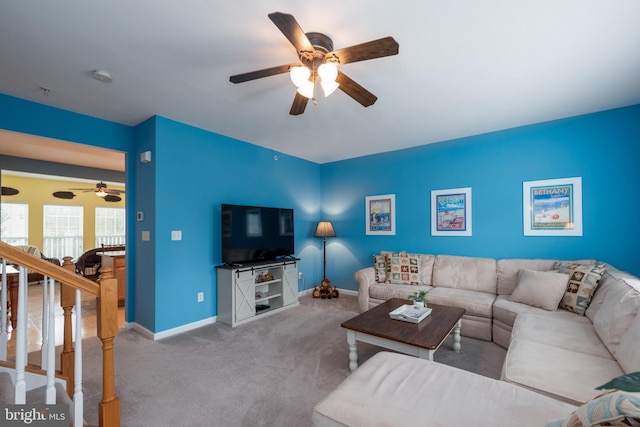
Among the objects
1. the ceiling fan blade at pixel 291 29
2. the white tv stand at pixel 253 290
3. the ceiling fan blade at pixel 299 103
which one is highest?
the ceiling fan blade at pixel 291 29

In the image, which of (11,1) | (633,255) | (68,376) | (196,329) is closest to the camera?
(11,1)

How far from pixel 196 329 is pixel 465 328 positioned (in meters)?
3.07

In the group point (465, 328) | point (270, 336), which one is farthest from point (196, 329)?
point (465, 328)

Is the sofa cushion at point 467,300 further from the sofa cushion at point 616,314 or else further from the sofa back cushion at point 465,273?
the sofa cushion at point 616,314

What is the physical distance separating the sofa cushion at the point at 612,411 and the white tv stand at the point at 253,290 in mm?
3259

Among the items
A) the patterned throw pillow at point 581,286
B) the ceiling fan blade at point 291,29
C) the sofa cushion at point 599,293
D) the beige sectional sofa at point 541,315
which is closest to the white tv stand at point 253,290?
the beige sectional sofa at point 541,315

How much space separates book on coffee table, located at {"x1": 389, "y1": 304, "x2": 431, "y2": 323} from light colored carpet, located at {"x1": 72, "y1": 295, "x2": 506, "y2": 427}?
17.5 inches

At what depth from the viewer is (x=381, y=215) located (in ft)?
15.5

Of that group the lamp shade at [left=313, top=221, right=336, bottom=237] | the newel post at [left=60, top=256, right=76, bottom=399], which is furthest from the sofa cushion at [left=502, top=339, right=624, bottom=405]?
the lamp shade at [left=313, top=221, right=336, bottom=237]

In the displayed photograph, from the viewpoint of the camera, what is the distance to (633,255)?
118 inches

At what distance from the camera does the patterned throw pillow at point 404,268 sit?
391 centimetres

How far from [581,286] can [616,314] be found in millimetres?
818

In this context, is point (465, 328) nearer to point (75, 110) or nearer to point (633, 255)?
point (633, 255)

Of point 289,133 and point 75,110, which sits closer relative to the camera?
point 75,110
